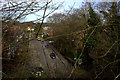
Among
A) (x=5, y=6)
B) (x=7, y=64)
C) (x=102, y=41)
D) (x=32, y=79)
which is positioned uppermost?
(x=5, y=6)

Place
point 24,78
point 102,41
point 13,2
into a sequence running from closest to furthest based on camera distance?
point 13,2 < point 24,78 < point 102,41

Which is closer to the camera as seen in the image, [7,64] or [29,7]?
[29,7]

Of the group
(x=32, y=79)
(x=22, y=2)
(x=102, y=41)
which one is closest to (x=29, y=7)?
(x=22, y=2)

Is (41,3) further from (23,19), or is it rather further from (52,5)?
(23,19)

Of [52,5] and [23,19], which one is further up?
[52,5]

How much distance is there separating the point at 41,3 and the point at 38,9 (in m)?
0.04

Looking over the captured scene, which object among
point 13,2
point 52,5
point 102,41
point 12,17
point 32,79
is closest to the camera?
point 52,5

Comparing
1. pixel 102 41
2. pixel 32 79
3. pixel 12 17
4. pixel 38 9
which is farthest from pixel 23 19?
pixel 102 41

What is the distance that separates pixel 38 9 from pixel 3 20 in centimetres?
33

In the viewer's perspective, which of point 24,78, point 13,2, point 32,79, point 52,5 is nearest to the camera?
point 52,5

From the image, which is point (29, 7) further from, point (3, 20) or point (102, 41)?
point (102, 41)

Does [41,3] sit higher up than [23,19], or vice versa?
[41,3]

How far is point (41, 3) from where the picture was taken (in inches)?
24.3

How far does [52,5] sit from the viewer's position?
58cm
